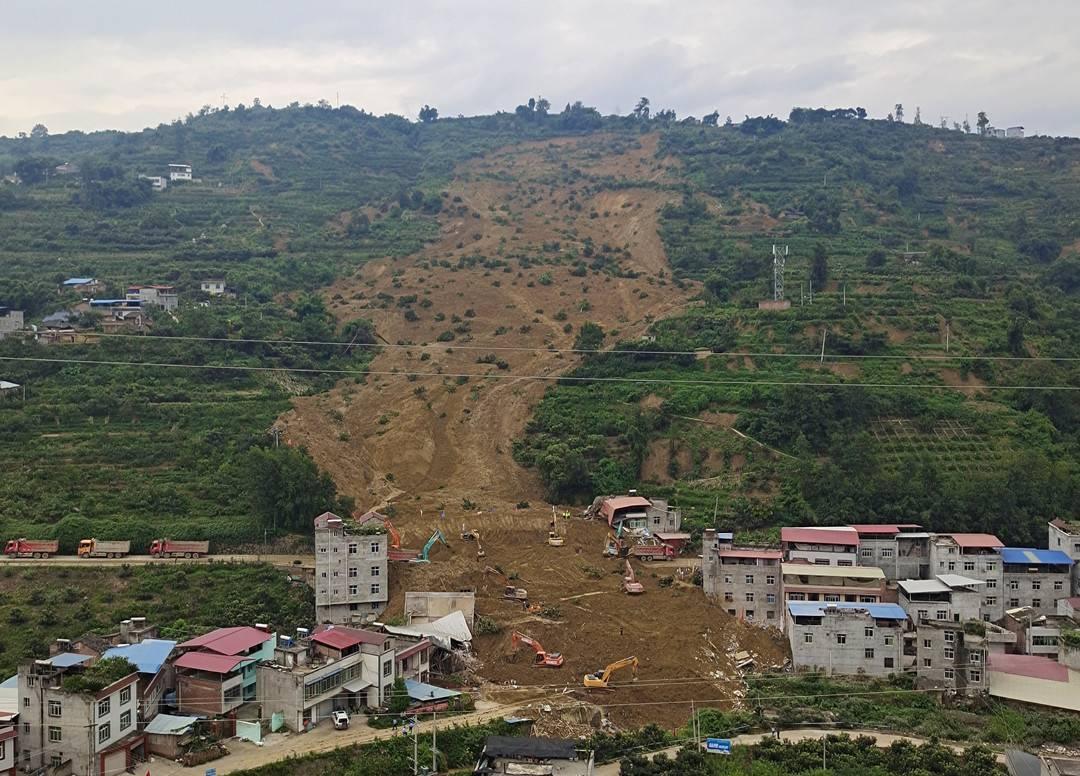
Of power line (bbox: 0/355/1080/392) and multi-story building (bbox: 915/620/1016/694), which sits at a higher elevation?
power line (bbox: 0/355/1080/392)

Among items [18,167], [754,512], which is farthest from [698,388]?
[18,167]

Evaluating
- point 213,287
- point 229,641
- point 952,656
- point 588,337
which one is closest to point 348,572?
point 229,641

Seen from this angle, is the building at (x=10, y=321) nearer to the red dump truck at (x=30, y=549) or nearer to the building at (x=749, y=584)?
the red dump truck at (x=30, y=549)

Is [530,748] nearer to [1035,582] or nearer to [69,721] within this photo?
[69,721]

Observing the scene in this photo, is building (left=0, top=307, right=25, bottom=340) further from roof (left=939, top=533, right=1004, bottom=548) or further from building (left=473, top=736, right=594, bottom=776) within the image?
roof (left=939, top=533, right=1004, bottom=548)

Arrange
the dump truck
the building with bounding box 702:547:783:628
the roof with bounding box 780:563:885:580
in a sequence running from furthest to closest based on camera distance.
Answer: the dump truck, the building with bounding box 702:547:783:628, the roof with bounding box 780:563:885:580

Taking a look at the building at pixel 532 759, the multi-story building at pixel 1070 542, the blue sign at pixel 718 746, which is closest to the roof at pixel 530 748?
the building at pixel 532 759

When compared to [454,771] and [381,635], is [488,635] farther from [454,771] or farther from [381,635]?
[454,771]

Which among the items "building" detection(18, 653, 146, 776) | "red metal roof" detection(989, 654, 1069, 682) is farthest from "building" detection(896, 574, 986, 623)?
"building" detection(18, 653, 146, 776)
